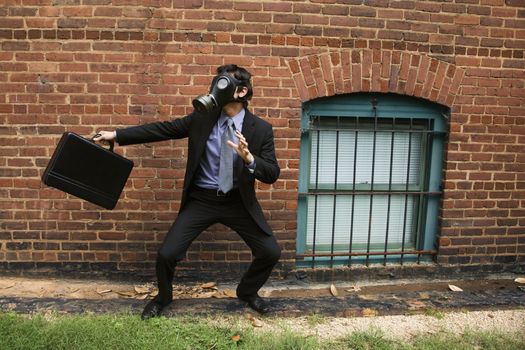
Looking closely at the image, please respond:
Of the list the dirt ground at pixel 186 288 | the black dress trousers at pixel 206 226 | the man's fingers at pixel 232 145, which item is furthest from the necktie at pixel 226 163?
the dirt ground at pixel 186 288

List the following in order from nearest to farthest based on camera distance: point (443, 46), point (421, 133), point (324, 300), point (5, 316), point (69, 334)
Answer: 1. point (69, 334)
2. point (5, 316)
3. point (324, 300)
4. point (443, 46)
5. point (421, 133)

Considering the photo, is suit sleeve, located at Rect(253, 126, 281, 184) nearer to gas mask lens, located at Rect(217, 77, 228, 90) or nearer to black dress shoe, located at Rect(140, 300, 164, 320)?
gas mask lens, located at Rect(217, 77, 228, 90)

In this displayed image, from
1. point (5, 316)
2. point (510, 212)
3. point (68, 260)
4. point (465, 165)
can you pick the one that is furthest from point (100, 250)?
point (510, 212)

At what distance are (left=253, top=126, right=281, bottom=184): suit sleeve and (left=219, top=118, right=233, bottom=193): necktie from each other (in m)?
0.20

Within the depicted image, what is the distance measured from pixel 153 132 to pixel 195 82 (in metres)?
0.89

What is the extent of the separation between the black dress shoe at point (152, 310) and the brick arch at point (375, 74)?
2.20 metres

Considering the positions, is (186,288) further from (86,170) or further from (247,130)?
(247,130)

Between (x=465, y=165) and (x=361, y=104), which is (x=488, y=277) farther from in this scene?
(x=361, y=104)

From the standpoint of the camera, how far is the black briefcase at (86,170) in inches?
123

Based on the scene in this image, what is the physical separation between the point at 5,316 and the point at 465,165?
422 cm

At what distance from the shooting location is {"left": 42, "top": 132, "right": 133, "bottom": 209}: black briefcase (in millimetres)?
3117

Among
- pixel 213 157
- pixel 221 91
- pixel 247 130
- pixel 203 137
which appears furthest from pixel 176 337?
pixel 221 91

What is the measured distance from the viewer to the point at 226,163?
128 inches

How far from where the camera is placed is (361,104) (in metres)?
4.25
